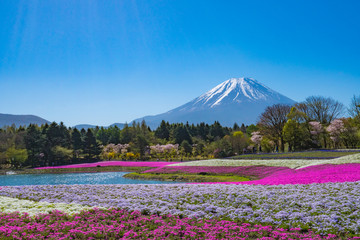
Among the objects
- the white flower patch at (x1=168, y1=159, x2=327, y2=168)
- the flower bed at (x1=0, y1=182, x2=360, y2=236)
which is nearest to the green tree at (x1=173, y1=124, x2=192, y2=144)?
the white flower patch at (x1=168, y1=159, x2=327, y2=168)

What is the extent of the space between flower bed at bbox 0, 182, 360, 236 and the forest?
49.2 meters

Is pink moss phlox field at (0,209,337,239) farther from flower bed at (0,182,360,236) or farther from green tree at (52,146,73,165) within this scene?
green tree at (52,146,73,165)

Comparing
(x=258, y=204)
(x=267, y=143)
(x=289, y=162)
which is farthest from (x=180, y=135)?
(x=258, y=204)

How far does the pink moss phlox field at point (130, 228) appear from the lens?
9742 millimetres

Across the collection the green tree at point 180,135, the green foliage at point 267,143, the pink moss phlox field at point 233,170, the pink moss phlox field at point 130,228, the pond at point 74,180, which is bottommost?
the pond at point 74,180

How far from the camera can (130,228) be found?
10828mm

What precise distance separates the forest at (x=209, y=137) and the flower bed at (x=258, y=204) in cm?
4915

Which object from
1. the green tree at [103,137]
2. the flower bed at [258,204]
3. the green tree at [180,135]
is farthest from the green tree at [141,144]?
the flower bed at [258,204]

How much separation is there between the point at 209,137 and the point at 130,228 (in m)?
91.7

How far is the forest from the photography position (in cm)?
6512

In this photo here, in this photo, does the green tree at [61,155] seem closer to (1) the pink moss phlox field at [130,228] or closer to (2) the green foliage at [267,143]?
(2) the green foliage at [267,143]

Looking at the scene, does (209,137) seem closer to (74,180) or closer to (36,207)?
(74,180)

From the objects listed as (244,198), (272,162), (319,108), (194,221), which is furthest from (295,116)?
(194,221)

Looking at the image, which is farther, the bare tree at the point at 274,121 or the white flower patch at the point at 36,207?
the bare tree at the point at 274,121
